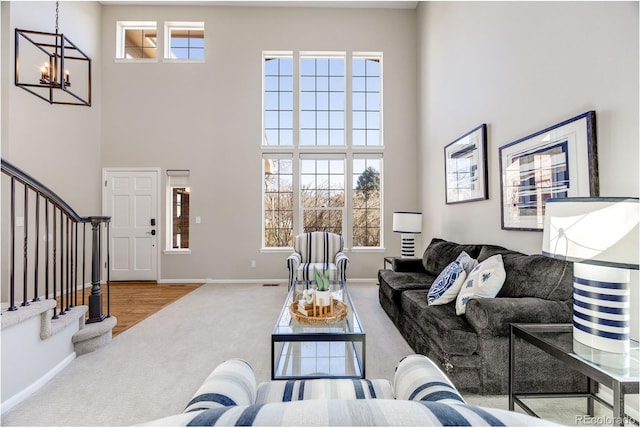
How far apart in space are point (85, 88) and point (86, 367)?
458 cm

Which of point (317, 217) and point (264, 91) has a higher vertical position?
point (264, 91)

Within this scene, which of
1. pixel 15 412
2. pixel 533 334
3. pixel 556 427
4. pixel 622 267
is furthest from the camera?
pixel 15 412

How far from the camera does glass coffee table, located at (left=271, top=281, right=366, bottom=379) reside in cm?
193

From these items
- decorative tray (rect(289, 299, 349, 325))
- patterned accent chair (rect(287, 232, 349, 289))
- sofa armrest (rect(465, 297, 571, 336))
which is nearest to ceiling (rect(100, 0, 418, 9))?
patterned accent chair (rect(287, 232, 349, 289))

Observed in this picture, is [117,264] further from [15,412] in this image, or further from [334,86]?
[334,86]

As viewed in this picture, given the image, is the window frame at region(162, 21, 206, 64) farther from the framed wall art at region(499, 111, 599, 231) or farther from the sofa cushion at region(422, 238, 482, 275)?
the framed wall art at region(499, 111, 599, 231)

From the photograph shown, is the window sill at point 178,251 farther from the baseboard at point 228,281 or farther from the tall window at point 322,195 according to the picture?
the tall window at point 322,195

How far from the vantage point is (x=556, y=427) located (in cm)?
46

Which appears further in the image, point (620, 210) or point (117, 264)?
point (117, 264)

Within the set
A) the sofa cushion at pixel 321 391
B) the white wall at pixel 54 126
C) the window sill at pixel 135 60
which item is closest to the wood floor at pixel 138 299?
the white wall at pixel 54 126

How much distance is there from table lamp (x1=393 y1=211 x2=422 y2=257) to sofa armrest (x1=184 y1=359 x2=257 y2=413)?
370 centimetres

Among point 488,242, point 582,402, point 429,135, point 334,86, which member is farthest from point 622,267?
point 334,86

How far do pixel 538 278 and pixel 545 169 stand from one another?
90 centimetres

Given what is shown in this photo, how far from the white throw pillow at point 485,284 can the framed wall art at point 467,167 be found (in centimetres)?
135
